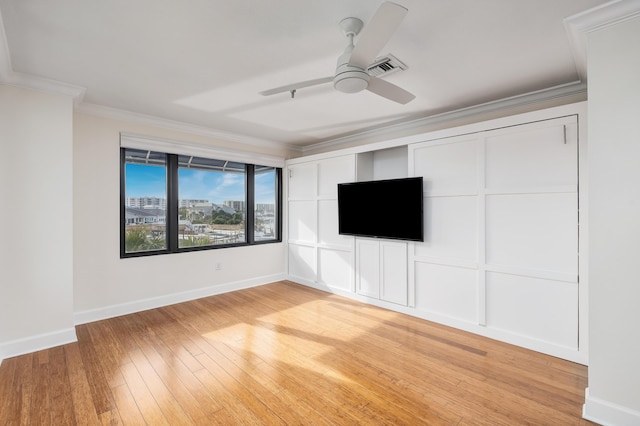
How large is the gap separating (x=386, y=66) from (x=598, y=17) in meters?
1.34

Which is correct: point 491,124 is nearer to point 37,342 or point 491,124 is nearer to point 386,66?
point 386,66

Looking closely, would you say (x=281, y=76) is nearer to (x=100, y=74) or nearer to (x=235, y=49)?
(x=235, y=49)

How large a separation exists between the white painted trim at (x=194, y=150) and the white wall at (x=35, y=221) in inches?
32.7

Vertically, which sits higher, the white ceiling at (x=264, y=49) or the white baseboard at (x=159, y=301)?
the white ceiling at (x=264, y=49)

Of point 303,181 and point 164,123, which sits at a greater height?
point 164,123

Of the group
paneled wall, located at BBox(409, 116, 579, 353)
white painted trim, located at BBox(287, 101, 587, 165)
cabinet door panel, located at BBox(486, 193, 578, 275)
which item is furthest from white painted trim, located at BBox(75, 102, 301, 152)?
cabinet door panel, located at BBox(486, 193, 578, 275)

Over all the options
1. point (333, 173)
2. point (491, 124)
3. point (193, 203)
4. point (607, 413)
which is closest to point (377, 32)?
point (491, 124)

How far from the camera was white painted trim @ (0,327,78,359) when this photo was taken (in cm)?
270

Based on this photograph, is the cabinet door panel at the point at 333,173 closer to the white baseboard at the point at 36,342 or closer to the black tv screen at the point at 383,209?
the black tv screen at the point at 383,209

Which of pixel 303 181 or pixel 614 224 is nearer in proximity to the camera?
pixel 614 224

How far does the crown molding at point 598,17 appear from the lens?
1.75m

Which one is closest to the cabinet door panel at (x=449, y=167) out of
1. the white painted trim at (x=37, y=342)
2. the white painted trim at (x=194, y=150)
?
the white painted trim at (x=194, y=150)

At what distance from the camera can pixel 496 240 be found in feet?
10.1

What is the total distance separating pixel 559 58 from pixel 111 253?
511cm
